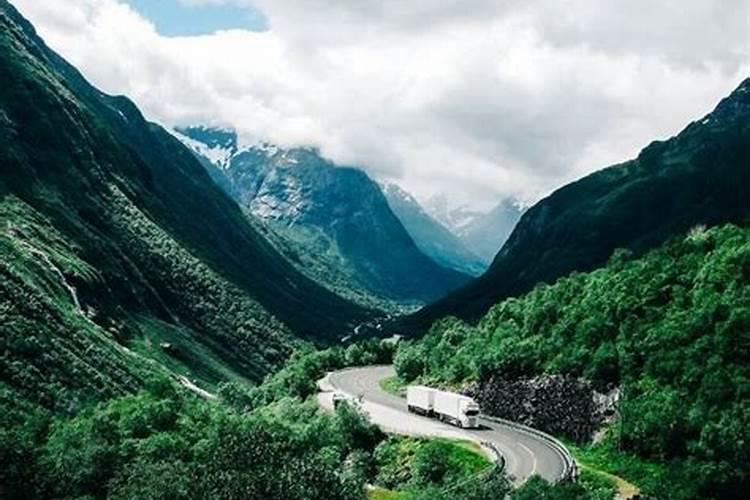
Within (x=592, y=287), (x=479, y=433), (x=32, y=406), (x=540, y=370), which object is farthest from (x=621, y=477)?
(x=32, y=406)

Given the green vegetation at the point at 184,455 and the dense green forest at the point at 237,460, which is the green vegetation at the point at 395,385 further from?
the green vegetation at the point at 184,455

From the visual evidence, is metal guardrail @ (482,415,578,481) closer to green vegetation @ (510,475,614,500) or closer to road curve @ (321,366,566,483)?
road curve @ (321,366,566,483)

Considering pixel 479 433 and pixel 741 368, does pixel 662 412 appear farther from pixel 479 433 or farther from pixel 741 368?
pixel 479 433

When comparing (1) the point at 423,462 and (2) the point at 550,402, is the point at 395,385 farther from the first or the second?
(1) the point at 423,462

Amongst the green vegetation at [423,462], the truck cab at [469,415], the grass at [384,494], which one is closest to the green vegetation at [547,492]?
the green vegetation at [423,462]

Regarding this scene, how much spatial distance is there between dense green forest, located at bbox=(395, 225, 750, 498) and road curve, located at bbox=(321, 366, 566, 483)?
7.39 meters

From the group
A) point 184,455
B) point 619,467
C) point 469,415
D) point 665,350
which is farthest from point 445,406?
point 184,455

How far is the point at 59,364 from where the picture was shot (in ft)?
592

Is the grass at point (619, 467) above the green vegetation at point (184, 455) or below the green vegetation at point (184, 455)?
above

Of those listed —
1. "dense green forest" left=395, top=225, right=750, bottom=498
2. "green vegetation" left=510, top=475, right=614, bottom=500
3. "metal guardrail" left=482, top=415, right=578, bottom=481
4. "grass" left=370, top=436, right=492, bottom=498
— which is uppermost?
"dense green forest" left=395, top=225, right=750, bottom=498

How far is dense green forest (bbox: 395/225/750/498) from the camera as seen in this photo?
247 ft

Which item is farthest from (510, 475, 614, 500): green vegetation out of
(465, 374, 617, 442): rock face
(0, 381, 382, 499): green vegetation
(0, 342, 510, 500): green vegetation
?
(465, 374, 617, 442): rock face

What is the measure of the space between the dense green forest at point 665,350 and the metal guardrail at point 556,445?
5261 millimetres

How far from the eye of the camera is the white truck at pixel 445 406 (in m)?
101
